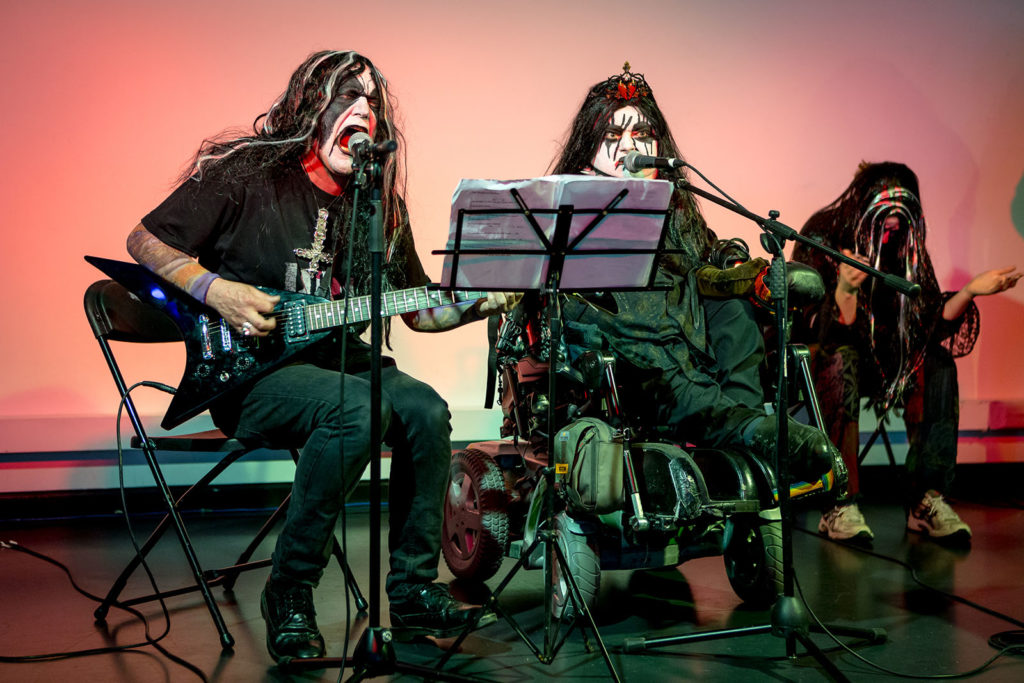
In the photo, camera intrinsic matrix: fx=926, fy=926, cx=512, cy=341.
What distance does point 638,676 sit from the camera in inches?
84.4

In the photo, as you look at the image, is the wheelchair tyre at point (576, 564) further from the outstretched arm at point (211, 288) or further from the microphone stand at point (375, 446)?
the outstretched arm at point (211, 288)

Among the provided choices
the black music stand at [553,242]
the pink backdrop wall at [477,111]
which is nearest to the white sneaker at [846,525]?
the pink backdrop wall at [477,111]

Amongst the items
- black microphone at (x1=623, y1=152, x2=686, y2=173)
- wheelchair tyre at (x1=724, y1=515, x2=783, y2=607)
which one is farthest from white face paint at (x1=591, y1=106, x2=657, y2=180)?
wheelchair tyre at (x1=724, y1=515, x2=783, y2=607)

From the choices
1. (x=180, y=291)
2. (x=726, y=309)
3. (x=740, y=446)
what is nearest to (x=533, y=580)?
(x=740, y=446)

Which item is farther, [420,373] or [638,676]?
[420,373]

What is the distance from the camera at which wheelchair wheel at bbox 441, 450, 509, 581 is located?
9.25ft

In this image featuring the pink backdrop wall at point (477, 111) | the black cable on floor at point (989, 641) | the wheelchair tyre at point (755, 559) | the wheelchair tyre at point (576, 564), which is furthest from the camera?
the pink backdrop wall at point (477, 111)

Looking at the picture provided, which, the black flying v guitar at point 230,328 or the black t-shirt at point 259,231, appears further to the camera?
the black t-shirt at point 259,231

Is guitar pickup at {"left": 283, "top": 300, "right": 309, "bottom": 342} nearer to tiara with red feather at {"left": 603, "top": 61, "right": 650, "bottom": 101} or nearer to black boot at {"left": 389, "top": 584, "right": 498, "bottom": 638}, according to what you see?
black boot at {"left": 389, "top": 584, "right": 498, "bottom": 638}

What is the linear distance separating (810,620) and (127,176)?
3264mm

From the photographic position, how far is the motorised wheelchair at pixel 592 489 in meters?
2.37

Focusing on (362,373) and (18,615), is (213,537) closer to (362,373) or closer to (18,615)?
(18,615)

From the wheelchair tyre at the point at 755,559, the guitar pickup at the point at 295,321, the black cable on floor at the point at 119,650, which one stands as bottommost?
the black cable on floor at the point at 119,650

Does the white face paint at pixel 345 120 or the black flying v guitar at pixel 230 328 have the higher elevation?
the white face paint at pixel 345 120
